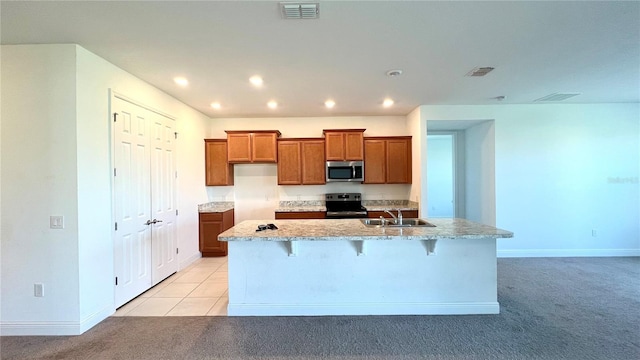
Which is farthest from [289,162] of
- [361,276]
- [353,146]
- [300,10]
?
[300,10]

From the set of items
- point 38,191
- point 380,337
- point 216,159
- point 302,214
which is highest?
point 216,159

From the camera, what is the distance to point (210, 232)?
507 cm

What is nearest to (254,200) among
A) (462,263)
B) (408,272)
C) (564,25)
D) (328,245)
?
(328,245)

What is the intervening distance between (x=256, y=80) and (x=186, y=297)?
2.81 metres

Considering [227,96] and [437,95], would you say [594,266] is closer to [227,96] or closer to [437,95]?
[437,95]

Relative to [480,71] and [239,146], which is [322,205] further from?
[480,71]

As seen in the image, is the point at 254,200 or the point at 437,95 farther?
the point at 254,200

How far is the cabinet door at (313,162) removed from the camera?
17.5 ft

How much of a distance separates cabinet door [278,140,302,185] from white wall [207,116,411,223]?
1.15 ft

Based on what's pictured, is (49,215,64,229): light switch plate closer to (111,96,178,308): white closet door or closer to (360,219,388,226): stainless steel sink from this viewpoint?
(111,96,178,308): white closet door

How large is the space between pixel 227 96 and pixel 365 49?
7.72 feet

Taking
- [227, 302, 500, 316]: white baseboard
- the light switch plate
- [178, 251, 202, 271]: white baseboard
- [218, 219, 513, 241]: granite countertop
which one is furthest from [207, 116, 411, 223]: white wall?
the light switch plate

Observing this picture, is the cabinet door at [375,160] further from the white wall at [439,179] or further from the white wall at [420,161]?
the white wall at [439,179]

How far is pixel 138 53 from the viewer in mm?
2742
